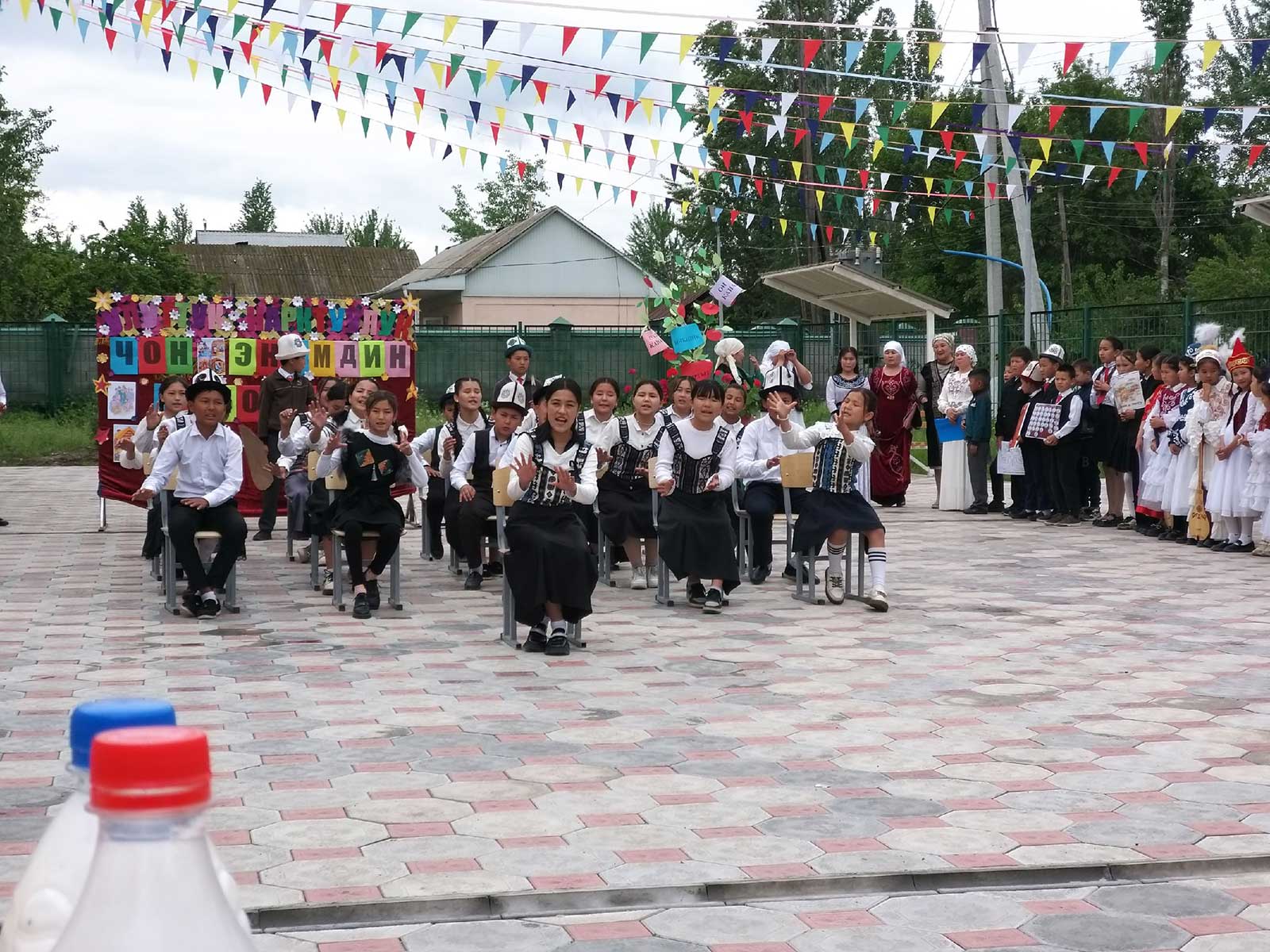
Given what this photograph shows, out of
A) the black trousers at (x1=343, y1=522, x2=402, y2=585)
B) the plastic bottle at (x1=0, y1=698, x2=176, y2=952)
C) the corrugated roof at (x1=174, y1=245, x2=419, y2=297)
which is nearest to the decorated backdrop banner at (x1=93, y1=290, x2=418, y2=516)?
the black trousers at (x1=343, y1=522, x2=402, y2=585)

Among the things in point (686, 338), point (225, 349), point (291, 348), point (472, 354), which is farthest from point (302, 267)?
point (291, 348)

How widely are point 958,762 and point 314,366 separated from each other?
933 cm

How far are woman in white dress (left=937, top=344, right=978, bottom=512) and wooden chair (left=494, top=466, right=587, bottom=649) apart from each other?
338 inches

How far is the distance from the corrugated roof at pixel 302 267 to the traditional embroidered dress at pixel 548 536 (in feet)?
174

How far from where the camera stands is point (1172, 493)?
13.6 metres

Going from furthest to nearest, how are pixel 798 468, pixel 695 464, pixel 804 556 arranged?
pixel 798 468, pixel 804 556, pixel 695 464

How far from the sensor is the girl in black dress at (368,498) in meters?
9.62

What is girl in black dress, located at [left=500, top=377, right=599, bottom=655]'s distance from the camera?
816 cm

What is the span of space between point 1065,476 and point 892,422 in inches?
79.5

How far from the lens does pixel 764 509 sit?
36.3 feet

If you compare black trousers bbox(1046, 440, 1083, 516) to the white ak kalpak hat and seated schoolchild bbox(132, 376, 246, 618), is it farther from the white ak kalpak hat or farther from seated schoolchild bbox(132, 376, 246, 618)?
seated schoolchild bbox(132, 376, 246, 618)

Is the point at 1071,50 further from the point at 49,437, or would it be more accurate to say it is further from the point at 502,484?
the point at 49,437

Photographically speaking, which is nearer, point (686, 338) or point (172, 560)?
point (172, 560)

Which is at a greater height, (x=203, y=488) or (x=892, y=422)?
(x=892, y=422)
